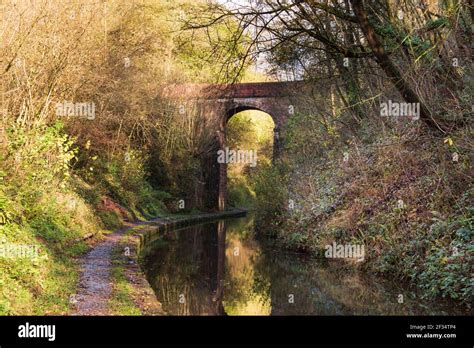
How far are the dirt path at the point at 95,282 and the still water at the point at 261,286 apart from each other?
3.20ft

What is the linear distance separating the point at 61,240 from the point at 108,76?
6.60 metres

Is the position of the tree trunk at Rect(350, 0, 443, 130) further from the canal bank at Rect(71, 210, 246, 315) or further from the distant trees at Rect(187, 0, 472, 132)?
the canal bank at Rect(71, 210, 246, 315)

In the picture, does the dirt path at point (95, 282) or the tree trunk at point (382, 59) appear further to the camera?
the tree trunk at point (382, 59)

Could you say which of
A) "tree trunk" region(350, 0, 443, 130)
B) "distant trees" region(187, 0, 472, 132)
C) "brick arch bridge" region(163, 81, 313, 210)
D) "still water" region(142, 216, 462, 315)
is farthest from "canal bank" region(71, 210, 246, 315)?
"brick arch bridge" region(163, 81, 313, 210)

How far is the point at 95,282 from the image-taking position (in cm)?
860

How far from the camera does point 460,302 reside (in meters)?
7.86

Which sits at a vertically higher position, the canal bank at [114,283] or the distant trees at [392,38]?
the distant trees at [392,38]

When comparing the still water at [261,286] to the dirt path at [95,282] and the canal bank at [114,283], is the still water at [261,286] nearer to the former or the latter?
the canal bank at [114,283]

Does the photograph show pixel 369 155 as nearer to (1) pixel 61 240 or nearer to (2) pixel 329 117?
(2) pixel 329 117

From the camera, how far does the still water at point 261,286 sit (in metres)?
8.66

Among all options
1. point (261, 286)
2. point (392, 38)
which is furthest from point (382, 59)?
point (261, 286)

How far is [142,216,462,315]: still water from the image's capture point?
8.66 meters

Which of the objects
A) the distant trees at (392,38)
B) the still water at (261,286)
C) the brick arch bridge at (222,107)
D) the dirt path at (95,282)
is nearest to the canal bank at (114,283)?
the dirt path at (95,282)

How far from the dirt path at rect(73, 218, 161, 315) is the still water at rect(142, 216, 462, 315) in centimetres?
98
